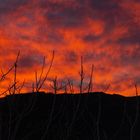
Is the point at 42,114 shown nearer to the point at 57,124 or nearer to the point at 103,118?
the point at 57,124

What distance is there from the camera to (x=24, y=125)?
19047 mm

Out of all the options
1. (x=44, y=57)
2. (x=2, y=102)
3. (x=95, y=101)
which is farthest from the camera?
(x=95, y=101)

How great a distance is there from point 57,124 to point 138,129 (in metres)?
3.21

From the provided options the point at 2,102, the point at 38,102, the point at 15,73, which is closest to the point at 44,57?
the point at 15,73

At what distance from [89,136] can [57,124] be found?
136cm

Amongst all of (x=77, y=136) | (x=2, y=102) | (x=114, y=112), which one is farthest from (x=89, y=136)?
(x=2, y=102)

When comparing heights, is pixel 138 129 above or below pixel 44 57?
below

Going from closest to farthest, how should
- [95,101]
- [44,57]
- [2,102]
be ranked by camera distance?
[44,57]
[2,102]
[95,101]

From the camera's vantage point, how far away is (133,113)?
19.3m

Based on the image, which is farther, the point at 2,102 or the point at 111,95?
the point at 111,95

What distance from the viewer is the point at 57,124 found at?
18.9 meters

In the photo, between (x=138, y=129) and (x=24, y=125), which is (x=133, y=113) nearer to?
(x=138, y=129)

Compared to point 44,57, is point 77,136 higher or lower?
lower

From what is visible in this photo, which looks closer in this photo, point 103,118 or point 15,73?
point 15,73
